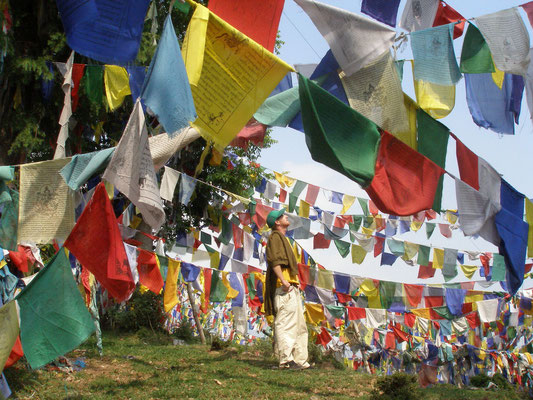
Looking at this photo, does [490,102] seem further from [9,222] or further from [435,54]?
[9,222]

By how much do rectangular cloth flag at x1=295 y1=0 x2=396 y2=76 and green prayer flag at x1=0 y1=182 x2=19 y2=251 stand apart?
3241 millimetres

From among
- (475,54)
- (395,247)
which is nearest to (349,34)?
(475,54)

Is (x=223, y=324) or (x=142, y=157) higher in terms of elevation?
(x=142, y=157)

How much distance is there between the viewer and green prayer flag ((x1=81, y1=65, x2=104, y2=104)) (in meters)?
8.74

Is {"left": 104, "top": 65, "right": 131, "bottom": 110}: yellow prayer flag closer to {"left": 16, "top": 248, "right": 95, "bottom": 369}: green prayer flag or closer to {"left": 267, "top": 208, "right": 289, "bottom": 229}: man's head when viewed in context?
{"left": 267, "top": 208, "right": 289, "bottom": 229}: man's head

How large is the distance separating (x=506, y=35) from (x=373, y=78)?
57.2 inches

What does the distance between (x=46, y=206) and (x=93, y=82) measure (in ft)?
13.3

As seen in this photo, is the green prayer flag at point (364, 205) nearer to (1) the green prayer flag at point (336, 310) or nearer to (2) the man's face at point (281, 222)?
(1) the green prayer flag at point (336, 310)

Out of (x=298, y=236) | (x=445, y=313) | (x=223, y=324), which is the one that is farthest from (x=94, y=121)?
(x=223, y=324)

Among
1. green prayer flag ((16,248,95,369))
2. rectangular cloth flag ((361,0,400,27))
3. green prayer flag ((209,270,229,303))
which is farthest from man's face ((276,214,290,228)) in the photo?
green prayer flag ((209,270,229,303))

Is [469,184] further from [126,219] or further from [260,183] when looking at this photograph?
[260,183]

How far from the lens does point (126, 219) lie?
10.2 metres

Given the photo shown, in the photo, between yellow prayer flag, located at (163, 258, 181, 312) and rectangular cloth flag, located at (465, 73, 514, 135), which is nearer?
rectangular cloth flag, located at (465, 73, 514, 135)

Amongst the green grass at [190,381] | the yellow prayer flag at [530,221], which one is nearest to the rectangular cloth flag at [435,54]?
the yellow prayer flag at [530,221]
